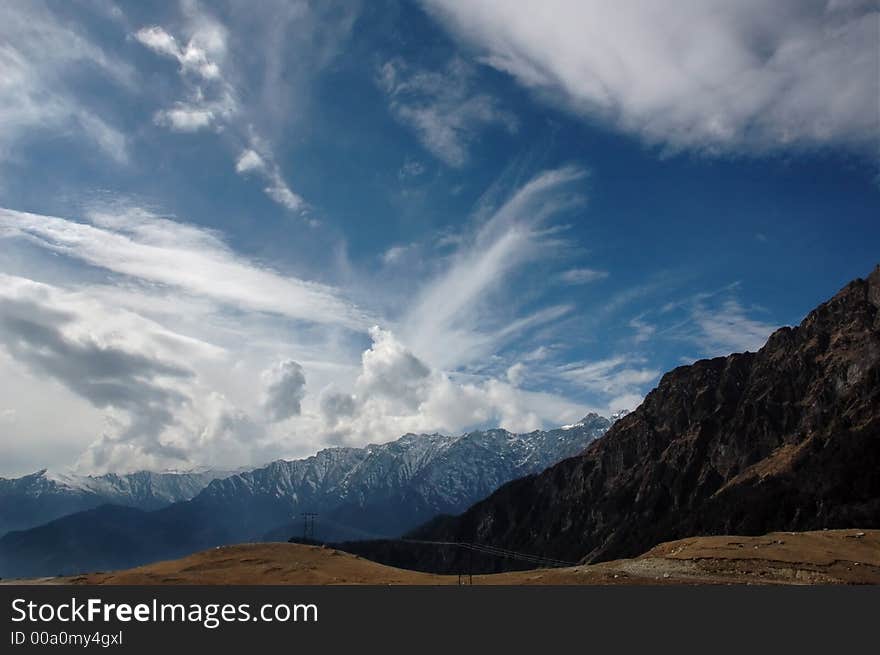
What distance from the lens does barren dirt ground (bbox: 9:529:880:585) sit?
66062 mm

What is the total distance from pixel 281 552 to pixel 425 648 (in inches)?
2844

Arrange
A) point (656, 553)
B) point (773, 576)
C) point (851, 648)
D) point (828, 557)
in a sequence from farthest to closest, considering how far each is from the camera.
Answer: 1. point (656, 553)
2. point (828, 557)
3. point (773, 576)
4. point (851, 648)

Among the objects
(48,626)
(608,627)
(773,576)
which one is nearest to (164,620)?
(48,626)

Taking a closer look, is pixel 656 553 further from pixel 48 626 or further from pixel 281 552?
pixel 48 626

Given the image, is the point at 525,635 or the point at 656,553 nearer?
the point at 525,635

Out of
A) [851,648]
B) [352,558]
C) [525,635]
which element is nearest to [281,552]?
[352,558]

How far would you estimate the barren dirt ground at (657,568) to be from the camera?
66062 mm

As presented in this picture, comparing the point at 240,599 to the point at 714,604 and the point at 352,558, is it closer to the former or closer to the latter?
the point at 714,604

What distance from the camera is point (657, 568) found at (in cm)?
7062

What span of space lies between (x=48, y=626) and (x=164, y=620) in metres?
7.13

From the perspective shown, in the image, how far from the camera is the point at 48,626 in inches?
1551

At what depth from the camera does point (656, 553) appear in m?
82.3

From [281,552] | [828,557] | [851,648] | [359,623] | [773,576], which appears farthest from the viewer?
[281,552]

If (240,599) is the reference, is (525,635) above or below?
below
